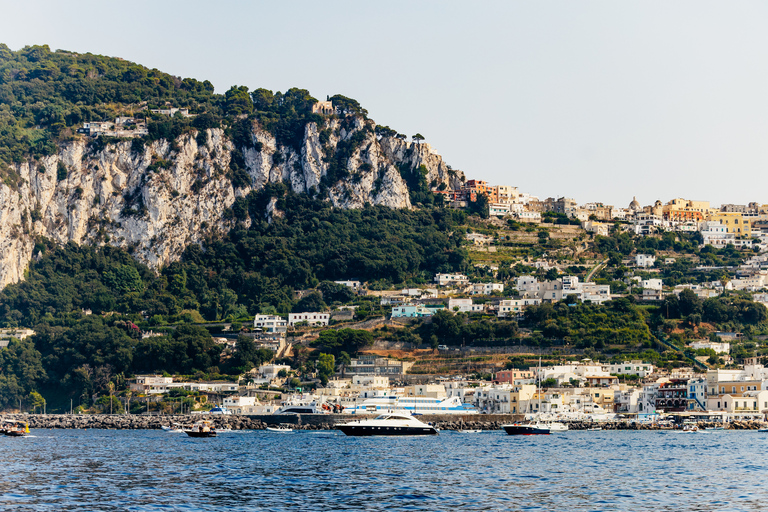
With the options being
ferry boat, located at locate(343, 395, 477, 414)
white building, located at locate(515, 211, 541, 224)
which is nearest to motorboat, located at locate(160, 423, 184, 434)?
ferry boat, located at locate(343, 395, 477, 414)

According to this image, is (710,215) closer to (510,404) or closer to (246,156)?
(246,156)

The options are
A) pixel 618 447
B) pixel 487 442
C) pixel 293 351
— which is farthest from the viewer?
pixel 293 351

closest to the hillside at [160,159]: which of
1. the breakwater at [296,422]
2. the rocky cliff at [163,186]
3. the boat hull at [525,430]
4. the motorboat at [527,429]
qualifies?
the rocky cliff at [163,186]

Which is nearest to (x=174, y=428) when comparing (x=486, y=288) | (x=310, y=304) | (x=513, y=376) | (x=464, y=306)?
(x=513, y=376)

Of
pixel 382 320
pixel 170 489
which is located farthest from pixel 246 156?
pixel 170 489

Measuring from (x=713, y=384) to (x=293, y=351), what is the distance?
4574 cm

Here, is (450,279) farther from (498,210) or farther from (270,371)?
(270,371)

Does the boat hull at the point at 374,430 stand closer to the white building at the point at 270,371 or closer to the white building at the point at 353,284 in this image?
the white building at the point at 270,371

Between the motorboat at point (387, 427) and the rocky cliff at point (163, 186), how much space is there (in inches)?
2720

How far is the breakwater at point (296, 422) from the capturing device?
86.4m

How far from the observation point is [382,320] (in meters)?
119

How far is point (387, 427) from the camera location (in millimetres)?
72000

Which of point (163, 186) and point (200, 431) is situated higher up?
point (163, 186)

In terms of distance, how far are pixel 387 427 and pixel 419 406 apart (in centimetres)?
1950
